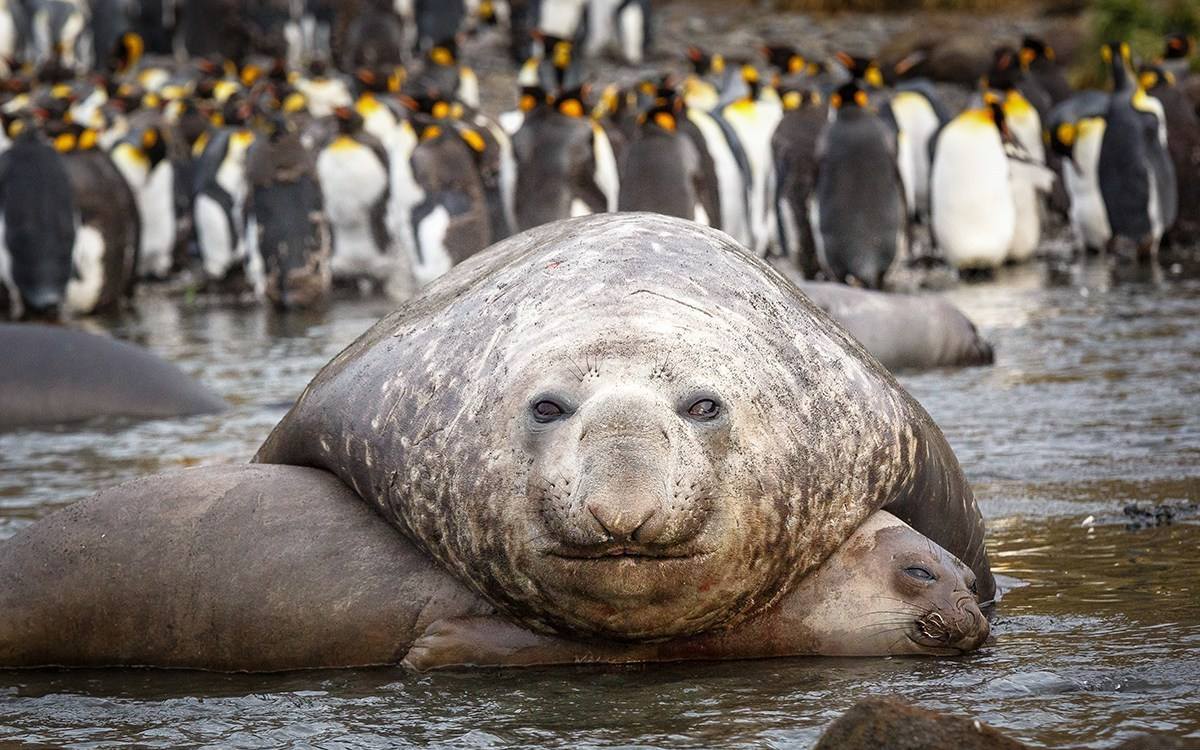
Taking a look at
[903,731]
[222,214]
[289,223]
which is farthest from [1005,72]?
[903,731]

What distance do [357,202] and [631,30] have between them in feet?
55.5

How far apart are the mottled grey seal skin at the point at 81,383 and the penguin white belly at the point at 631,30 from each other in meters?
25.5

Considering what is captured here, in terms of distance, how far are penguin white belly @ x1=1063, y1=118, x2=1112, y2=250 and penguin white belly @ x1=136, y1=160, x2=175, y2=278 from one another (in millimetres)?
8994

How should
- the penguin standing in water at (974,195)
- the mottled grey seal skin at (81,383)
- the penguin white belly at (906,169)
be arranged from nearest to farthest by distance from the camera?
the mottled grey seal skin at (81,383)
the penguin white belly at (906,169)
the penguin standing in water at (974,195)

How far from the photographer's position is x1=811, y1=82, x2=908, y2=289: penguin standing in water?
53.2 ft

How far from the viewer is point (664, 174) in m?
16.1

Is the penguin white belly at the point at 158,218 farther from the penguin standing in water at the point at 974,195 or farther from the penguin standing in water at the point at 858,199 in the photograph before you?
the penguin standing in water at the point at 974,195

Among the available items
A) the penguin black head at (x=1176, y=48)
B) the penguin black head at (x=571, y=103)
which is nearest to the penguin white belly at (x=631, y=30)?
the penguin black head at (x=1176, y=48)

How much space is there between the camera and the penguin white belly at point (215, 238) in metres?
19.4

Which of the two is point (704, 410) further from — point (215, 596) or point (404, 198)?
point (404, 198)

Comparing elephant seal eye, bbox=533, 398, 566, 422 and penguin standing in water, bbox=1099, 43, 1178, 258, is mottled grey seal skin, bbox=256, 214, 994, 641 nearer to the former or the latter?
elephant seal eye, bbox=533, 398, 566, 422

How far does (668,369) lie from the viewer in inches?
176

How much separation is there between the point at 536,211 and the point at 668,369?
39.9 feet

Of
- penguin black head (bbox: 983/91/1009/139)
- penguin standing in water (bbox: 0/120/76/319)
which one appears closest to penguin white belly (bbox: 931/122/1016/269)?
penguin black head (bbox: 983/91/1009/139)
